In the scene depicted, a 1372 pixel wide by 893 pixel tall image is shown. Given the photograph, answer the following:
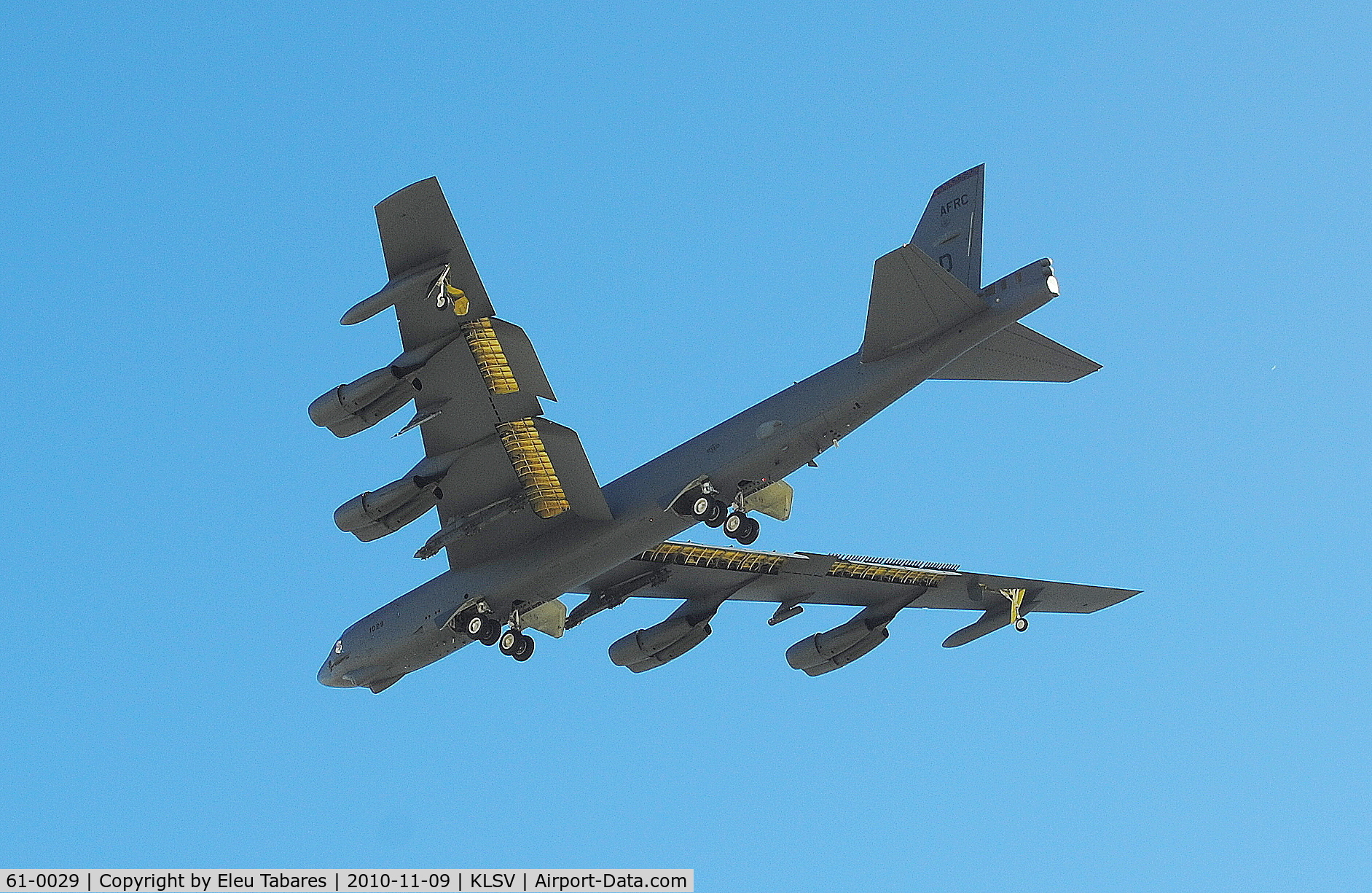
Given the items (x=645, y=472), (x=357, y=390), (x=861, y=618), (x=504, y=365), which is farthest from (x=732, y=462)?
(x=861, y=618)

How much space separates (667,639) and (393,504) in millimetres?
8185

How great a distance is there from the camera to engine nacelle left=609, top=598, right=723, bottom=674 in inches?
1371

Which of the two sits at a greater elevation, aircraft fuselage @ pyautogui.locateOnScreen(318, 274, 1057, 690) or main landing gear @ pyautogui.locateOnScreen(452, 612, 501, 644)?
aircraft fuselage @ pyautogui.locateOnScreen(318, 274, 1057, 690)

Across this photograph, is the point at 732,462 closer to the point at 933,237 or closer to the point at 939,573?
the point at 933,237

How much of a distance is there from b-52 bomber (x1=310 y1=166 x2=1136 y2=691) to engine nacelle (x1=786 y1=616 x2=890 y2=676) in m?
3.92

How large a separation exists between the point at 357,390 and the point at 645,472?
5418 millimetres

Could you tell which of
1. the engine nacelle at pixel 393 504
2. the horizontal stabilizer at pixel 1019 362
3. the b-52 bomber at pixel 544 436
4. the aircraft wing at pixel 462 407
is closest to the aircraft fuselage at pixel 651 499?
the b-52 bomber at pixel 544 436

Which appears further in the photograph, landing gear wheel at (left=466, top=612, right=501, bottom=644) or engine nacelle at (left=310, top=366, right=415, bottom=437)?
landing gear wheel at (left=466, top=612, right=501, bottom=644)

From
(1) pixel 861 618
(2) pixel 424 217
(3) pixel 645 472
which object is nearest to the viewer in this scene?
(2) pixel 424 217

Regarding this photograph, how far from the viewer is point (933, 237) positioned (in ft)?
95.6

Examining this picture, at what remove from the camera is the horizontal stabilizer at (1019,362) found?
92.8 ft

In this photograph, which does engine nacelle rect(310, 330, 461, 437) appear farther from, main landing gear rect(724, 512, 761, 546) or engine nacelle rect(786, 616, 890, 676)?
engine nacelle rect(786, 616, 890, 676)

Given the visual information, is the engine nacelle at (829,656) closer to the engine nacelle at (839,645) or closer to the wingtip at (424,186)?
the engine nacelle at (839,645)

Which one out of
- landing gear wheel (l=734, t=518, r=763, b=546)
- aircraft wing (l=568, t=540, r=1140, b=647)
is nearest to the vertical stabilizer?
landing gear wheel (l=734, t=518, r=763, b=546)
